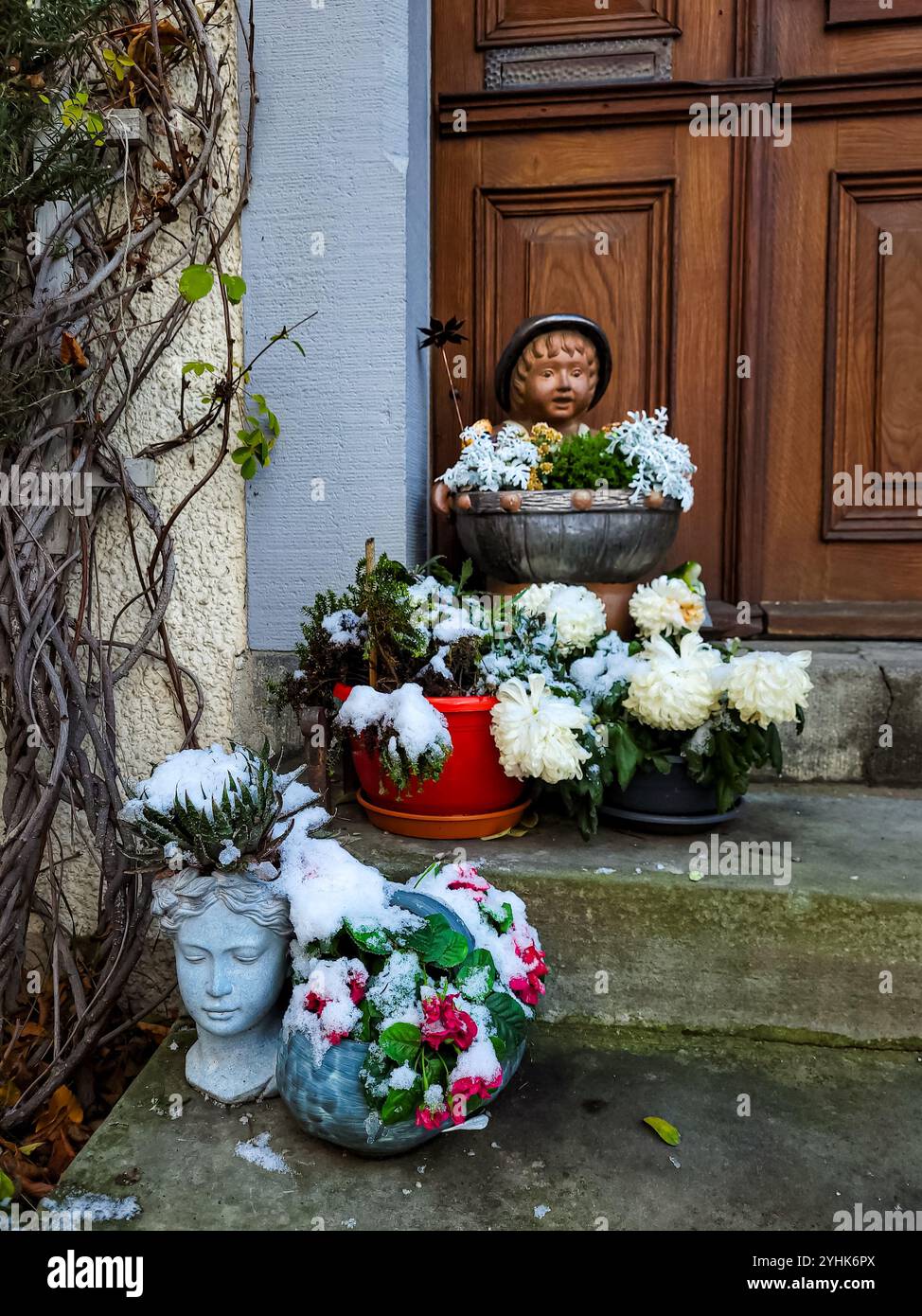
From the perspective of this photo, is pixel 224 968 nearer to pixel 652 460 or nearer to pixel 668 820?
pixel 668 820

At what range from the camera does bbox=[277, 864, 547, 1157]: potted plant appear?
4.42ft

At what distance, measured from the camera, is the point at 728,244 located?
2.59 metres

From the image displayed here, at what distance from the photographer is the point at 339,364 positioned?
231 centimetres

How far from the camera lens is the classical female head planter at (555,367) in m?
2.36

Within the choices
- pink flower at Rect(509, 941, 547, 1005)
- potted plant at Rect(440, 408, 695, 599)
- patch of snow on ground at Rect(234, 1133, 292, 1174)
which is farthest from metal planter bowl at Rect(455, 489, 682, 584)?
patch of snow on ground at Rect(234, 1133, 292, 1174)

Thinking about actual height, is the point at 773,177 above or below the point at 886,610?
above

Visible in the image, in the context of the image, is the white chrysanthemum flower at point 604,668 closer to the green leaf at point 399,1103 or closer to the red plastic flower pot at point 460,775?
the red plastic flower pot at point 460,775

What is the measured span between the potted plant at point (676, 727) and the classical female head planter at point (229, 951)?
2.06ft

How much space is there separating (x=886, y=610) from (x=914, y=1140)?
1.50 metres

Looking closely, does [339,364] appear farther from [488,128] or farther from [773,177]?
[773,177]

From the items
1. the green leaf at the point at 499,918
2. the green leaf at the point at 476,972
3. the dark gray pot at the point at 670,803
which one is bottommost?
the green leaf at the point at 476,972

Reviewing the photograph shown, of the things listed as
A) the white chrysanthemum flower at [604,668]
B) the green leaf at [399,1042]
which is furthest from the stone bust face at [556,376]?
the green leaf at [399,1042]

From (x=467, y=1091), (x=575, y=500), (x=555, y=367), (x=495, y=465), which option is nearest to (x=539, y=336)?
(x=555, y=367)
